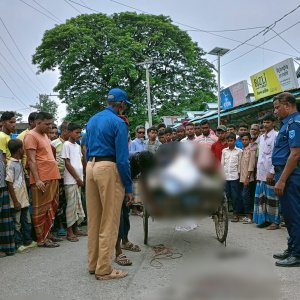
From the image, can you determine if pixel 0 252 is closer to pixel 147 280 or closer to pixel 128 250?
pixel 128 250

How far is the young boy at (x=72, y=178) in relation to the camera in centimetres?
579

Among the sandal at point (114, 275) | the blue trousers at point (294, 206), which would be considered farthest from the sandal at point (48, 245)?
the blue trousers at point (294, 206)

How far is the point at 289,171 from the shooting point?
13.4 ft

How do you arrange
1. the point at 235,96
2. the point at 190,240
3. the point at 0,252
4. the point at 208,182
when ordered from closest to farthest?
the point at 208,182, the point at 0,252, the point at 190,240, the point at 235,96

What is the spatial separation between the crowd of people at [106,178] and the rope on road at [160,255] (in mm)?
287

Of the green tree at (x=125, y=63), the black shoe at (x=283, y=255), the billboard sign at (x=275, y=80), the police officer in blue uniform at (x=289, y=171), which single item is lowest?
the black shoe at (x=283, y=255)

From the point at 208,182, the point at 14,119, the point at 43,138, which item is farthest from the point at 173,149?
the point at 14,119

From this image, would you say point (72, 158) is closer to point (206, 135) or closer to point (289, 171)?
point (206, 135)

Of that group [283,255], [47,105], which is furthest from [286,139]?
[47,105]

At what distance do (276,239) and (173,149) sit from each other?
96.5 inches

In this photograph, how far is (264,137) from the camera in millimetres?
6223

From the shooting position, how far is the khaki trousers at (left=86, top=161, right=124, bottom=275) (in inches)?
153

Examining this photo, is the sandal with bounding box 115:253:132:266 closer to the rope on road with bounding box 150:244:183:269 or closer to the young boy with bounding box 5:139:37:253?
the rope on road with bounding box 150:244:183:269

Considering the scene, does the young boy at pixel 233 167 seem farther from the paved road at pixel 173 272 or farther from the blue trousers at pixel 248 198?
the paved road at pixel 173 272
